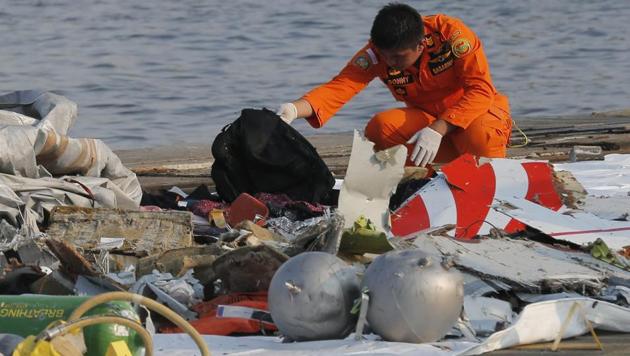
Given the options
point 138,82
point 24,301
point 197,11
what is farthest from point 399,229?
point 197,11

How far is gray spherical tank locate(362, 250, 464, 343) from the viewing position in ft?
10.8

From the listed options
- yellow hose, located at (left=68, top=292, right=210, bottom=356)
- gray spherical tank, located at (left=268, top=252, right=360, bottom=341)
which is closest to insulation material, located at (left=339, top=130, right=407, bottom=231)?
gray spherical tank, located at (left=268, top=252, right=360, bottom=341)

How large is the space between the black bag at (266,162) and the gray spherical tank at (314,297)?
6.01 feet

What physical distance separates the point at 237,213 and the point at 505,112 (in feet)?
4.49

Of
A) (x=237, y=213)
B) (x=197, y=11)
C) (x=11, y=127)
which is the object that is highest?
(x=11, y=127)

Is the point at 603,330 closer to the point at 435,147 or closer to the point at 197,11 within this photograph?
the point at 435,147

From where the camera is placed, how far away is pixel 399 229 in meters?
4.80

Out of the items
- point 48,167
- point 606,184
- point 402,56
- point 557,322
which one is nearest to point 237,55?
point 606,184

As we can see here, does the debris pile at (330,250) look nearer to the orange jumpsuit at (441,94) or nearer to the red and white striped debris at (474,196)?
the red and white striped debris at (474,196)

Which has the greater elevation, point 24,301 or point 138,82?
point 24,301

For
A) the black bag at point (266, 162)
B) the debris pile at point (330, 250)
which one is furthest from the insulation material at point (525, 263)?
the black bag at point (266, 162)

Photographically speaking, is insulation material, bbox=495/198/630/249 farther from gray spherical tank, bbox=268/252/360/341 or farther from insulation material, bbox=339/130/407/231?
gray spherical tank, bbox=268/252/360/341

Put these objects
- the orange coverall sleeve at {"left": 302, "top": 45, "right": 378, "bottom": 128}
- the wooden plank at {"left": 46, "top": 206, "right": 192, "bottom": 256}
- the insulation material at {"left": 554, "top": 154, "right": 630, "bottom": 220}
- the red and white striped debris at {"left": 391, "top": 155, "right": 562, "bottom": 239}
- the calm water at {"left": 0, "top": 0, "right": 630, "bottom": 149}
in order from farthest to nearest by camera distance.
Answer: the calm water at {"left": 0, "top": 0, "right": 630, "bottom": 149}, the orange coverall sleeve at {"left": 302, "top": 45, "right": 378, "bottom": 128}, the insulation material at {"left": 554, "top": 154, "right": 630, "bottom": 220}, the red and white striped debris at {"left": 391, "top": 155, "right": 562, "bottom": 239}, the wooden plank at {"left": 46, "top": 206, "right": 192, "bottom": 256}

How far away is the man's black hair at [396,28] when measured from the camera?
528 cm
